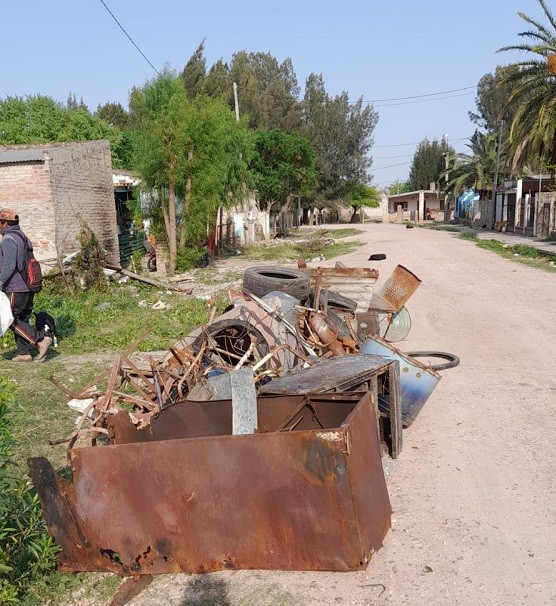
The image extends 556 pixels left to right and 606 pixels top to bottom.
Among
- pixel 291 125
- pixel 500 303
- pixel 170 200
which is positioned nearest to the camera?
pixel 500 303

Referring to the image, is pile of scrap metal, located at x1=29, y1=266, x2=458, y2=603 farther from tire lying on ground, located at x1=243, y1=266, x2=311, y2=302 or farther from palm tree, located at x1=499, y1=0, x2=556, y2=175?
palm tree, located at x1=499, y1=0, x2=556, y2=175

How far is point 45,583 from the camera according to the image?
371 centimetres

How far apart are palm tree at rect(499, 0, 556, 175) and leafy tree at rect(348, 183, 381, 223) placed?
36.1 m

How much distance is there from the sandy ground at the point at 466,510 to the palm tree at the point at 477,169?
44625 mm

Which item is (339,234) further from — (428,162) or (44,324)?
(428,162)

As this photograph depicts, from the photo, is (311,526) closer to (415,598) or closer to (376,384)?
(415,598)

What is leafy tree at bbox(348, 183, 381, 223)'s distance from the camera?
6438cm

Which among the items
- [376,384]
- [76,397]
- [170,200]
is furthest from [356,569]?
[170,200]

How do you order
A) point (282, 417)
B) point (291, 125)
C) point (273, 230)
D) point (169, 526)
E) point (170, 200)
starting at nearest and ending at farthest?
point (169, 526), point (282, 417), point (170, 200), point (273, 230), point (291, 125)

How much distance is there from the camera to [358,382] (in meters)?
4.89

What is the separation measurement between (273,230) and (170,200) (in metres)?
23.5

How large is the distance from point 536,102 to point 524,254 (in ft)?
23.5

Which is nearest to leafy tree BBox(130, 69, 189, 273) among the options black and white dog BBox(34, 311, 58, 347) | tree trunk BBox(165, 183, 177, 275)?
tree trunk BBox(165, 183, 177, 275)

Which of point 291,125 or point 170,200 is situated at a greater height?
point 291,125
